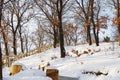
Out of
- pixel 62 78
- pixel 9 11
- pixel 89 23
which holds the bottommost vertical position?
pixel 62 78

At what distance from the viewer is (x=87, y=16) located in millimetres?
38344

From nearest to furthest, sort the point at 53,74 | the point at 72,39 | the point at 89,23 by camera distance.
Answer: the point at 53,74
the point at 89,23
the point at 72,39

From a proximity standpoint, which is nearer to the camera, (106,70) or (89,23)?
(106,70)

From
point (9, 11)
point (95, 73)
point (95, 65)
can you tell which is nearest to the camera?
point (95, 73)

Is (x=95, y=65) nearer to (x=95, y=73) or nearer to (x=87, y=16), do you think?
(x=95, y=73)

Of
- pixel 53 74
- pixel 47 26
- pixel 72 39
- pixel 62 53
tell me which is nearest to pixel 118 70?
pixel 53 74

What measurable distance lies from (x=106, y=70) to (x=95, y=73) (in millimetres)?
752

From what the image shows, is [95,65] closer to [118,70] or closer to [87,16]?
[118,70]

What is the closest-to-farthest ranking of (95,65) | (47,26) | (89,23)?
(95,65) < (89,23) < (47,26)

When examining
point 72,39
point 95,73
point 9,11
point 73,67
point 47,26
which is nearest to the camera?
point 95,73

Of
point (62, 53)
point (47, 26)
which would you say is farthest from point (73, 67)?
point (47, 26)

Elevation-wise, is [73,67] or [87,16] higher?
[87,16]

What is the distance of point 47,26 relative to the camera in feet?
168

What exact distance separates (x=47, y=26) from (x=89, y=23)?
1642 centimetres
